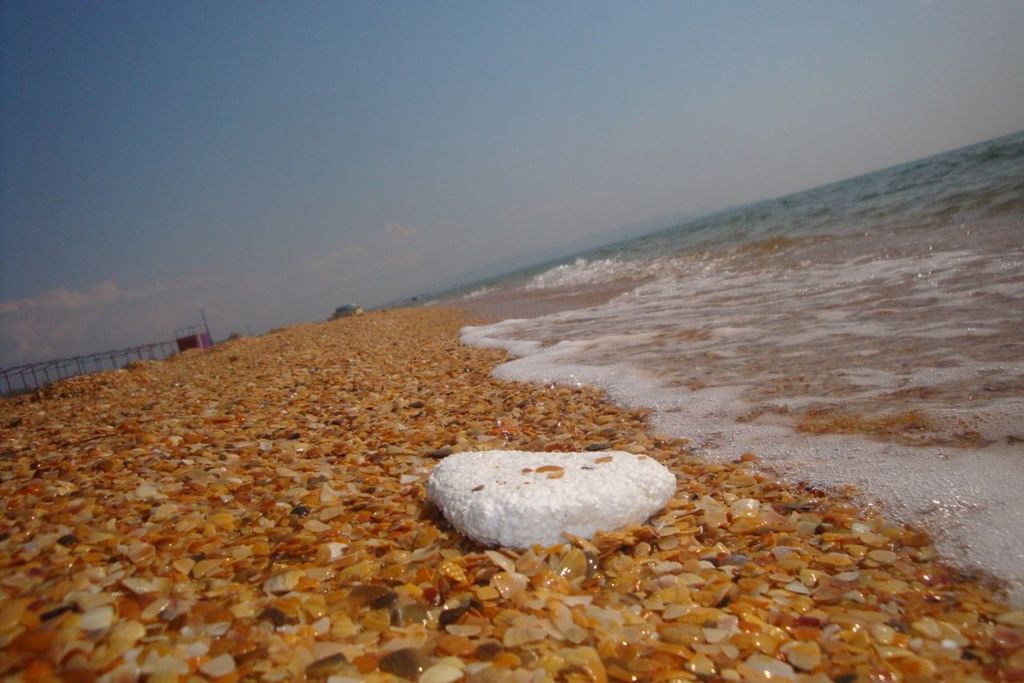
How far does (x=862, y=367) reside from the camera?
12.7 ft

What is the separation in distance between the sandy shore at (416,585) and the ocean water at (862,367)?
0.29 meters

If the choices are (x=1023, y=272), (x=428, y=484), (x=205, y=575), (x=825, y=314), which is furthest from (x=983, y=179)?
(x=205, y=575)

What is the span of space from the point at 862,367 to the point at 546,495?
305cm

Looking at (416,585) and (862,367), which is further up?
(416,585)

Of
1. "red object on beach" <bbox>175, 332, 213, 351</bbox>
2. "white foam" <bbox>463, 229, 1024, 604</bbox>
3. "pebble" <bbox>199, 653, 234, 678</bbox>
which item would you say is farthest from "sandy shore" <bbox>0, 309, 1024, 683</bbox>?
"red object on beach" <bbox>175, 332, 213, 351</bbox>

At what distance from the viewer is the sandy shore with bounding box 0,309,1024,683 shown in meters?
1.39

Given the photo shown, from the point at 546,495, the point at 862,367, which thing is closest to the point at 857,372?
the point at 862,367

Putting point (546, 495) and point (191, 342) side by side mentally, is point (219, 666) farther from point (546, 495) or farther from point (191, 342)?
point (191, 342)

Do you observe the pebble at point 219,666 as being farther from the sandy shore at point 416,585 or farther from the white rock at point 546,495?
the white rock at point 546,495

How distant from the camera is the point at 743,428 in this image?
328cm

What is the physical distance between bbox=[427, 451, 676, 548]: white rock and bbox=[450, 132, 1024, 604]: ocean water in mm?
940

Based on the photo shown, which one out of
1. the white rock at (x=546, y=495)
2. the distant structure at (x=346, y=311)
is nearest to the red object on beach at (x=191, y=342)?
the distant structure at (x=346, y=311)

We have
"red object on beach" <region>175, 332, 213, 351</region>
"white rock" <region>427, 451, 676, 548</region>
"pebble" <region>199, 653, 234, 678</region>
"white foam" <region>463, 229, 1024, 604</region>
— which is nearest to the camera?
"pebble" <region>199, 653, 234, 678</region>

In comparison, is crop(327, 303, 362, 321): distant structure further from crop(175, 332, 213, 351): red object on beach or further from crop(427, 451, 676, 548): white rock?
crop(427, 451, 676, 548): white rock
